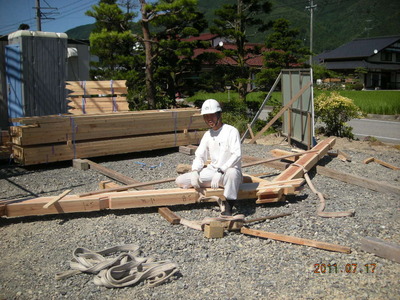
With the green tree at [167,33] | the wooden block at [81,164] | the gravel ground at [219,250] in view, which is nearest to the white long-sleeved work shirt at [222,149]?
the gravel ground at [219,250]

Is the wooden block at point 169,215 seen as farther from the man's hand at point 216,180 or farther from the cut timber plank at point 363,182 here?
the cut timber plank at point 363,182

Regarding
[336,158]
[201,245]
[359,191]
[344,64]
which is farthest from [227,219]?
[344,64]

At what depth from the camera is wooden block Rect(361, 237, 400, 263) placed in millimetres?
4566

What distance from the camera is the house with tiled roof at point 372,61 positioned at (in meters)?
51.7

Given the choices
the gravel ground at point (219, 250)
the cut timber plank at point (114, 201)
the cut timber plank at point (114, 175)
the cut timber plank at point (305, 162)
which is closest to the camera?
the gravel ground at point (219, 250)

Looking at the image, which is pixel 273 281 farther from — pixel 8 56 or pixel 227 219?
pixel 8 56

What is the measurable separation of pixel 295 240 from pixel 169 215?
5.60ft

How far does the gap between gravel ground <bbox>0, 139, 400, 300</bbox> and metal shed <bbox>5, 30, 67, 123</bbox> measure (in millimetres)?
4286

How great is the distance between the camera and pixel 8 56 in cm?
1167

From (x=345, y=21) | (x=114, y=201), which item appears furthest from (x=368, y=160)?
(x=345, y=21)

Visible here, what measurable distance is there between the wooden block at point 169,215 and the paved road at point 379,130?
1044 centimetres

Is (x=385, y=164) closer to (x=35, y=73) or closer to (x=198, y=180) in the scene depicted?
(x=198, y=180)
